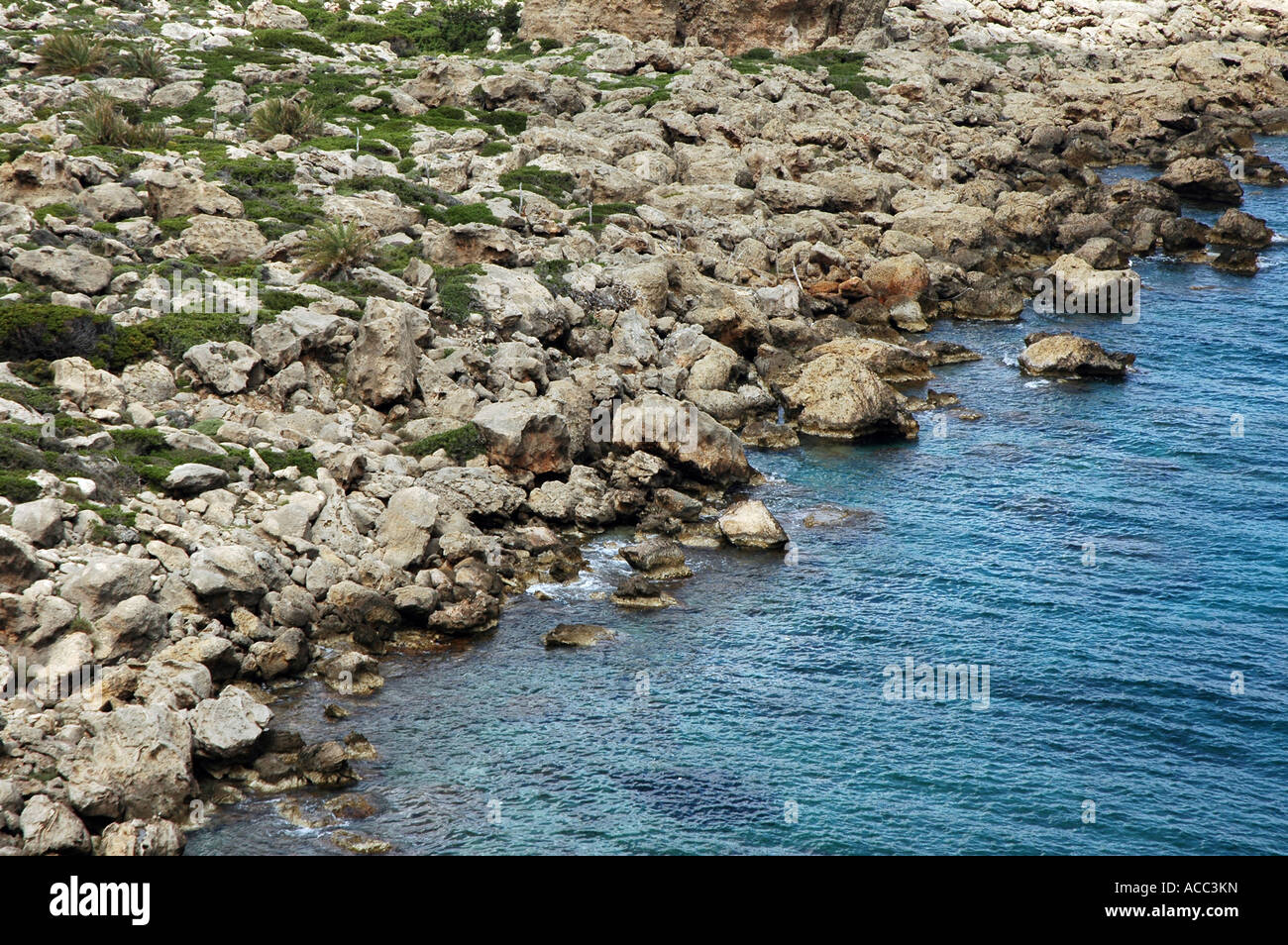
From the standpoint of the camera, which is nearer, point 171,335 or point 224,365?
point 224,365

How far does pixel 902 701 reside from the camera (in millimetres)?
34312

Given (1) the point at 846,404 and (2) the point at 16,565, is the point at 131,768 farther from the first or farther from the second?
(1) the point at 846,404

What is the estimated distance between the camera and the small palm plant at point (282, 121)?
75.2 meters

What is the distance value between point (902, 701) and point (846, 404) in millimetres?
22821

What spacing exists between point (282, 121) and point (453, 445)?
41.5 metres

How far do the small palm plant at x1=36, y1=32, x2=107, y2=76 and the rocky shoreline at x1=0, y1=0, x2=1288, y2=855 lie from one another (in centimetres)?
26

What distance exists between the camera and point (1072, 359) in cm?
6231

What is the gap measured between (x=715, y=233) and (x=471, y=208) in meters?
15.7

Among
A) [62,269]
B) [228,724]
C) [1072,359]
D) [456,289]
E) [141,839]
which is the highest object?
[62,269]

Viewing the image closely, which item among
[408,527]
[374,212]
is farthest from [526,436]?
[374,212]

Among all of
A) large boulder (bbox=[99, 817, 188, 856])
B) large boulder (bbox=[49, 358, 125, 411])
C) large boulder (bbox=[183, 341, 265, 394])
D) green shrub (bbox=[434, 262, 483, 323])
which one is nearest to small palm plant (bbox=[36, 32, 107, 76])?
green shrub (bbox=[434, 262, 483, 323])

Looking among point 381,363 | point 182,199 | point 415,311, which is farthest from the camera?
point 182,199

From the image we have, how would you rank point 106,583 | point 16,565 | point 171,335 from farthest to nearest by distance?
point 171,335 < point 106,583 < point 16,565

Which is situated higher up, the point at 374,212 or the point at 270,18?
the point at 270,18
